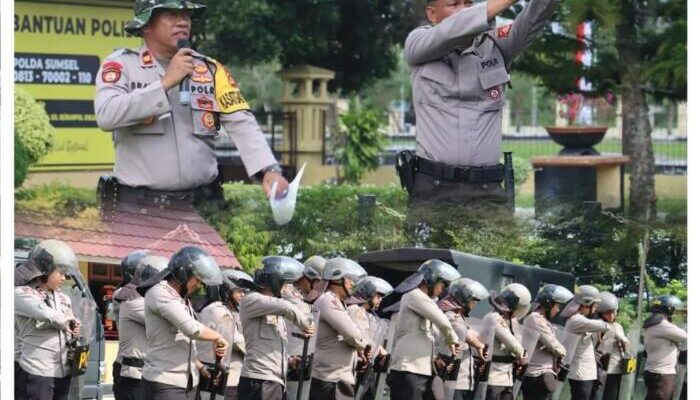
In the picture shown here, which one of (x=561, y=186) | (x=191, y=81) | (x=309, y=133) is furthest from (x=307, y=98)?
(x=191, y=81)

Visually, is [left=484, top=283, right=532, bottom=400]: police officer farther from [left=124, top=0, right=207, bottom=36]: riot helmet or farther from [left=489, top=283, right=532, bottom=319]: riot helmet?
[left=124, top=0, right=207, bottom=36]: riot helmet

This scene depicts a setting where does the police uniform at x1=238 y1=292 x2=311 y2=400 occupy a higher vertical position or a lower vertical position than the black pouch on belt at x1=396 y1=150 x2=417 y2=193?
lower

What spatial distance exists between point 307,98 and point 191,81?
8.42m

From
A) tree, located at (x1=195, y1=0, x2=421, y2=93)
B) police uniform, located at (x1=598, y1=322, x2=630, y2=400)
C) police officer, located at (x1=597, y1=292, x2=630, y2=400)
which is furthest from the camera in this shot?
tree, located at (x1=195, y1=0, x2=421, y2=93)

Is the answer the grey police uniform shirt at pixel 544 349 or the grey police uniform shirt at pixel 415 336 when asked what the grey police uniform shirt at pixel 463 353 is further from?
the grey police uniform shirt at pixel 544 349

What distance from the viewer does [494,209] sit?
684cm

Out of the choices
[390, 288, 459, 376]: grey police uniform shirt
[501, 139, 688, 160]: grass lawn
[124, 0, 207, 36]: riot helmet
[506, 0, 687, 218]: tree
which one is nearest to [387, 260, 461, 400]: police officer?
[390, 288, 459, 376]: grey police uniform shirt

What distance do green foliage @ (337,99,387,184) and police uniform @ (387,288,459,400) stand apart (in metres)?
6.20

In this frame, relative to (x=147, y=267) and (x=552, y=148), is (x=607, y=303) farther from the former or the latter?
(x=552, y=148)

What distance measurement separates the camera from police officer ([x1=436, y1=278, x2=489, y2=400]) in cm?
693

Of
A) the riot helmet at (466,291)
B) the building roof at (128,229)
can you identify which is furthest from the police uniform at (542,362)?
the building roof at (128,229)

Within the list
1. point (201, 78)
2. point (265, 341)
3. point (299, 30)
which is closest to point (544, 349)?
point (265, 341)

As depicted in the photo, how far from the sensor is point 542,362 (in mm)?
7199
